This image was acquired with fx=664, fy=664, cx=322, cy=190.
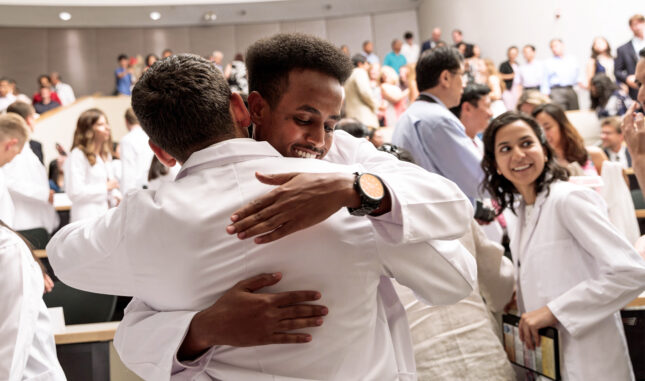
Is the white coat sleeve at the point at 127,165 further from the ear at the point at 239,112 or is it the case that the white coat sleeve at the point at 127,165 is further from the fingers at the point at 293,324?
the fingers at the point at 293,324

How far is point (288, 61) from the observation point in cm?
136

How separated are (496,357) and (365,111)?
20.9ft

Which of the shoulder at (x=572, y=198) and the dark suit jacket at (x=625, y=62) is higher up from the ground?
the dark suit jacket at (x=625, y=62)

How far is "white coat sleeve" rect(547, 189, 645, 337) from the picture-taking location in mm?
2143

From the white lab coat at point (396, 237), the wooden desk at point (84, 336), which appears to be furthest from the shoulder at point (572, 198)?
the wooden desk at point (84, 336)

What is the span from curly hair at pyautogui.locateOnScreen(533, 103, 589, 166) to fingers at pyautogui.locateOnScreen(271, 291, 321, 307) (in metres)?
2.98

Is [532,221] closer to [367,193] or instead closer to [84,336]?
[367,193]

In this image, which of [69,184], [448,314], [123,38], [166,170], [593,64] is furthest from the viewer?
[123,38]

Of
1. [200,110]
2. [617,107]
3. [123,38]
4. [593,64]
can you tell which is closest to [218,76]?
[200,110]

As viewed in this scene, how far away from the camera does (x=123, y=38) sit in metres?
18.8

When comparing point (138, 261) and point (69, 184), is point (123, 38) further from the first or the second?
point (138, 261)

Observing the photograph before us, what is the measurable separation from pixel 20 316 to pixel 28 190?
3.33 meters

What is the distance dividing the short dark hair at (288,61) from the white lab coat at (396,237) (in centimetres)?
23

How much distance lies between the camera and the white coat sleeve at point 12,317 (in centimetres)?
186
